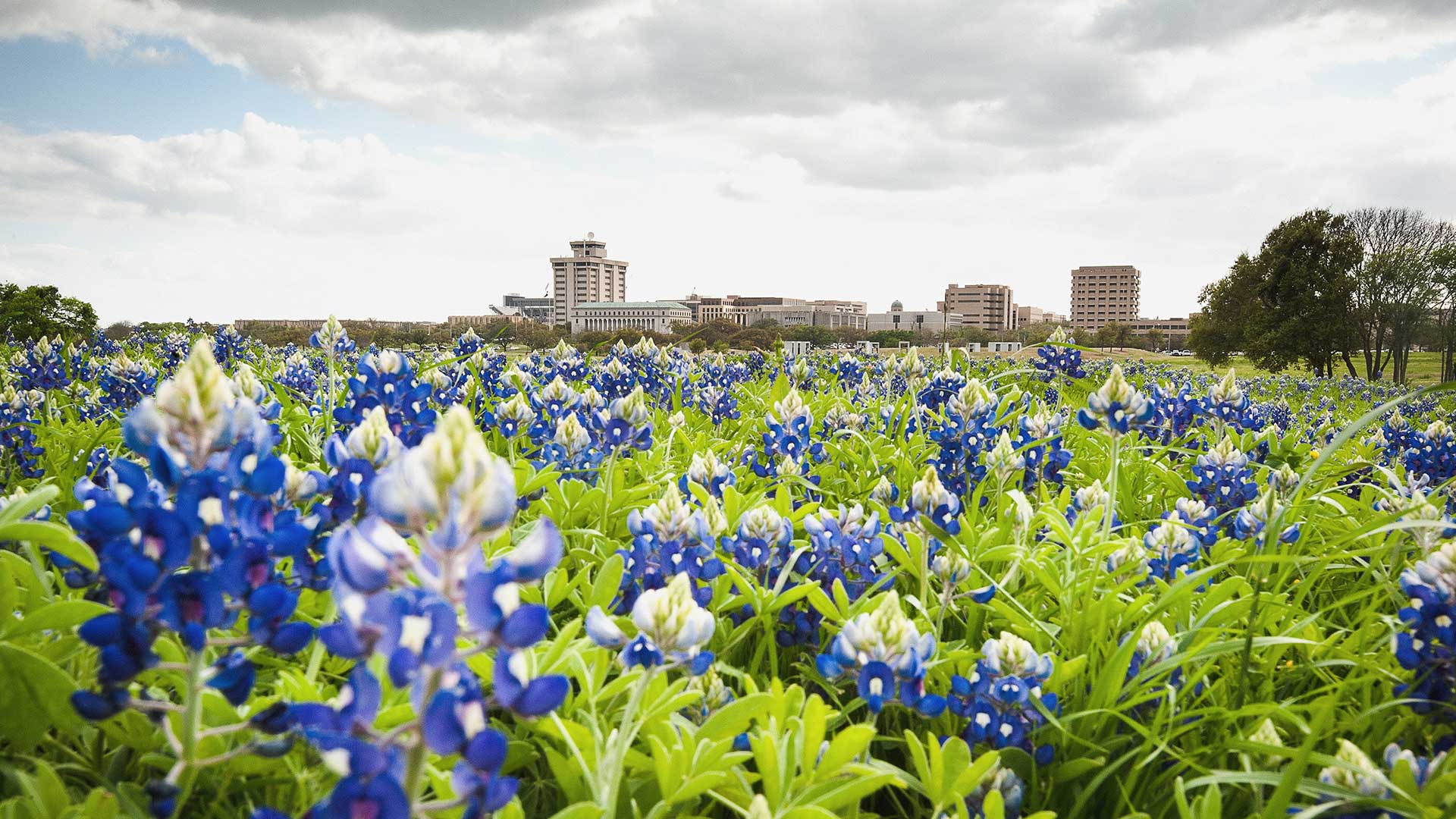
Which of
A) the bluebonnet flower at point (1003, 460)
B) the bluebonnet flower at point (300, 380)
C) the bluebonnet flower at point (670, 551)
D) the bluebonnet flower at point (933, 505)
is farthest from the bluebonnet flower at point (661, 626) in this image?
the bluebonnet flower at point (300, 380)

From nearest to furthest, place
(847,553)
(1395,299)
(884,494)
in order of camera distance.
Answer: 1. (847,553)
2. (884,494)
3. (1395,299)

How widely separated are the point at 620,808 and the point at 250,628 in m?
0.86

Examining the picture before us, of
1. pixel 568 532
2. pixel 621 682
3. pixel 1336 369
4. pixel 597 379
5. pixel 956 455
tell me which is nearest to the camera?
pixel 621 682

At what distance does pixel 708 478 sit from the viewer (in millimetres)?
3369

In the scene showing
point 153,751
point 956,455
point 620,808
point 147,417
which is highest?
point 147,417

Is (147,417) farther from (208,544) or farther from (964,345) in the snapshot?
(964,345)

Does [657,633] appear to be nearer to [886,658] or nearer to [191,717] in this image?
[886,658]

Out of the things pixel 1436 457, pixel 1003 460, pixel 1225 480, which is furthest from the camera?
pixel 1436 457

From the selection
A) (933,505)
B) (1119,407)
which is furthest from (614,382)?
(933,505)

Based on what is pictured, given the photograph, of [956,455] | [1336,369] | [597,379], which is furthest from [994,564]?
[1336,369]

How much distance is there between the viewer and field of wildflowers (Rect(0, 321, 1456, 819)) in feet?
3.24

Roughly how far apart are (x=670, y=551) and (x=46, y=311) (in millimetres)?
27514

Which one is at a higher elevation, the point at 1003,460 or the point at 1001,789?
the point at 1003,460

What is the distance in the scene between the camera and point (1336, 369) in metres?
47.2
